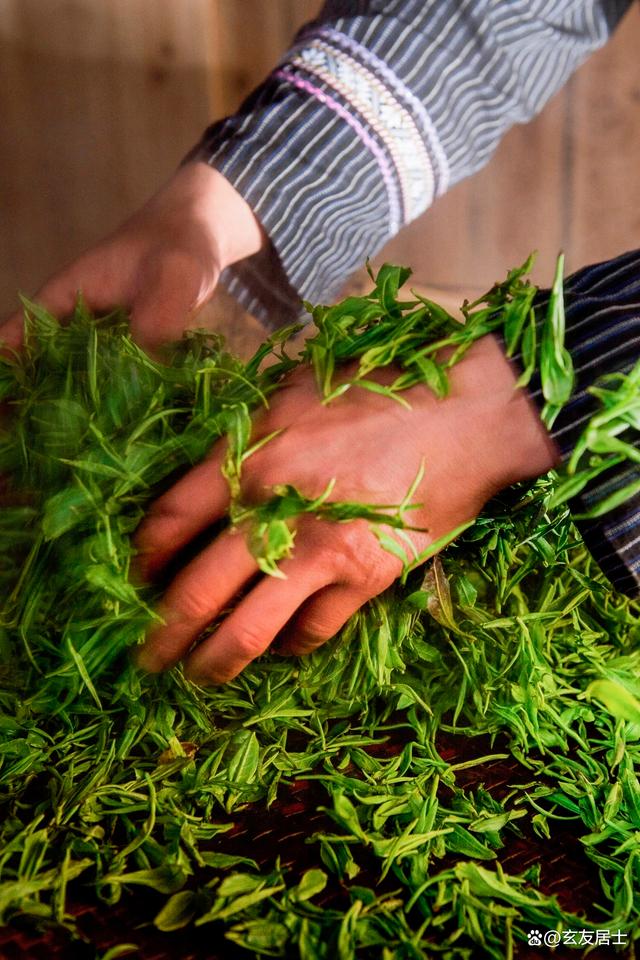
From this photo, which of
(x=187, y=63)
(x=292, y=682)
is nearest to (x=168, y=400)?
(x=292, y=682)

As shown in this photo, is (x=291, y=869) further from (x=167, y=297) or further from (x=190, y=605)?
(x=167, y=297)

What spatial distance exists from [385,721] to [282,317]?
0.43 m

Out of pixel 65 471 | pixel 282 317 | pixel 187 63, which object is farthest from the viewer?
pixel 187 63

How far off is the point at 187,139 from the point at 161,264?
1084mm

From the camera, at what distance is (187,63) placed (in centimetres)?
159

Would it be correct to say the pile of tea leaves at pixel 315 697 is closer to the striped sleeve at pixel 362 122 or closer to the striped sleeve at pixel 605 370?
the striped sleeve at pixel 605 370

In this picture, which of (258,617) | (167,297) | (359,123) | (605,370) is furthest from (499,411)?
(359,123)

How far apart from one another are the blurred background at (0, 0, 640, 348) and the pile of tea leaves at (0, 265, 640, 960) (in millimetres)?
936

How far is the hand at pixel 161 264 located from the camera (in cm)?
64

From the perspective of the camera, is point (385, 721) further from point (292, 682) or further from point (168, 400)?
point (168, 400)

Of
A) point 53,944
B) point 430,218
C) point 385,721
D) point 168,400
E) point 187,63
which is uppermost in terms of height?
point 187,63

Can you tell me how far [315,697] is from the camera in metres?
0.54

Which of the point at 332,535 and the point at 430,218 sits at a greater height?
the point at 332,535

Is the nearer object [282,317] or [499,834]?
[499,834]
